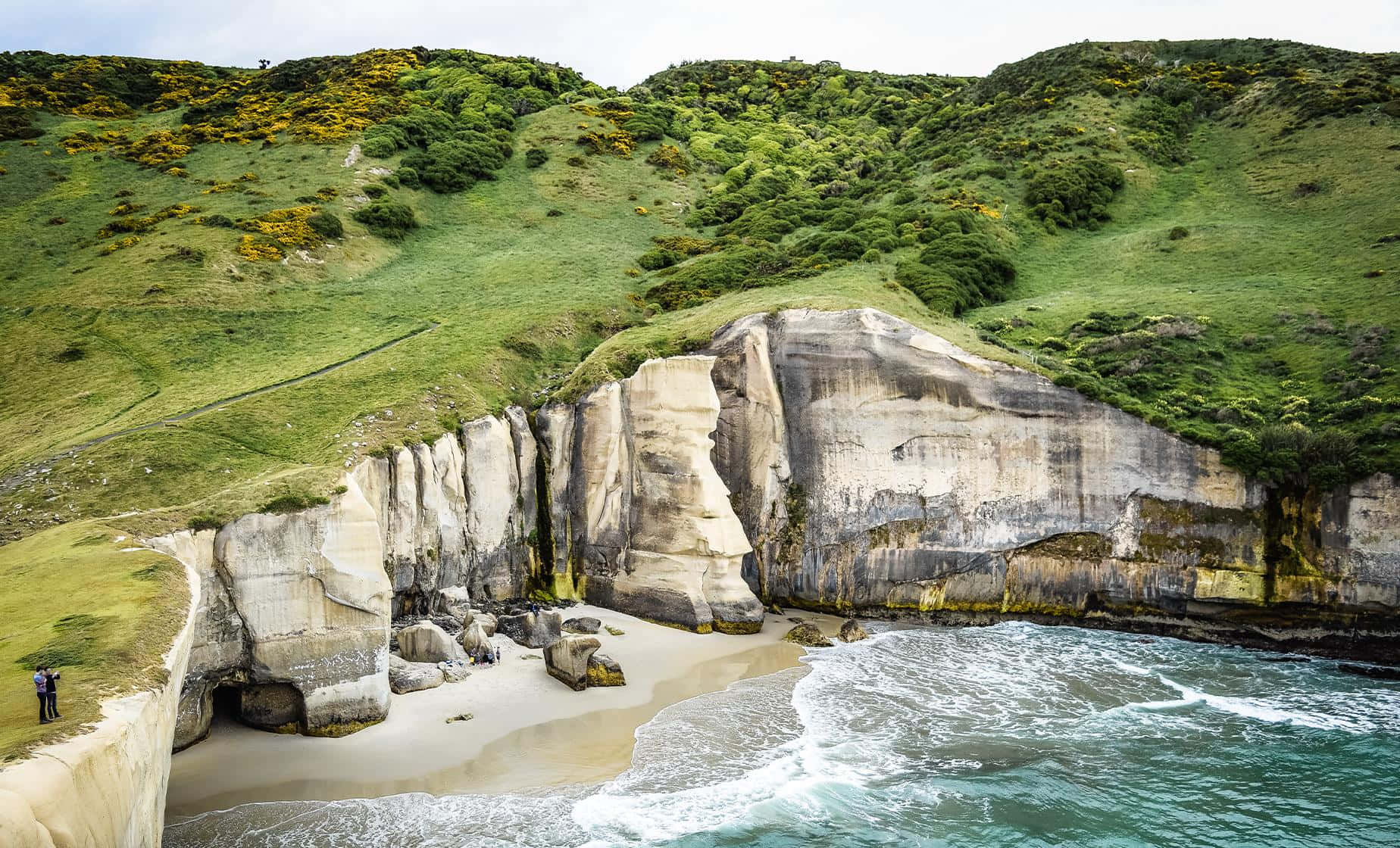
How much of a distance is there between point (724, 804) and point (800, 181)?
7022 cm

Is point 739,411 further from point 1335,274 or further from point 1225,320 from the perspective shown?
point 1335,274

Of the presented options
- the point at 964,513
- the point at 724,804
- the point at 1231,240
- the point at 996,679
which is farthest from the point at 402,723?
the point at 1231,240

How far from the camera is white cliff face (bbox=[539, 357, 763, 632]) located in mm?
34000

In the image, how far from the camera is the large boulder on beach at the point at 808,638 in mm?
32500

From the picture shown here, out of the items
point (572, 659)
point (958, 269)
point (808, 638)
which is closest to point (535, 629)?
point (572, 659)

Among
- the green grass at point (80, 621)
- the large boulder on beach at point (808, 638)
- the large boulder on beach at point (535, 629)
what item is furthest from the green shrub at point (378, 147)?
the large boulder on beach at point (808, 638)

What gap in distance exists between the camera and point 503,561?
34656 millimetres

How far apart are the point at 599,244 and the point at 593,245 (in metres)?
0.69

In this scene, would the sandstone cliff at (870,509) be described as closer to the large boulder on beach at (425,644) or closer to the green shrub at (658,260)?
the large boulder on beach at (425,644)

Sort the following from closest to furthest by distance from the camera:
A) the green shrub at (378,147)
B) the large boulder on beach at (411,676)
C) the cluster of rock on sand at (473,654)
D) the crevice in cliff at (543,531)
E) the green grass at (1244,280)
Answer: the large boulder on beach at (411,676) → the cluster of rock on sand at (473,654) → the crevice in cliff at (543,531) → the green grass at (1244,280) → the green shrub at (378,147)

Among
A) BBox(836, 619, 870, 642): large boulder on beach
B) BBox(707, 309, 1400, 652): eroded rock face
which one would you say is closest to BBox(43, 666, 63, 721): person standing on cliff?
BBox(836, 619, 870, 642): large boulder on beach

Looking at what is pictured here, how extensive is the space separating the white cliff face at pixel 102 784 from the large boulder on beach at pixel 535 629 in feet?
46.8

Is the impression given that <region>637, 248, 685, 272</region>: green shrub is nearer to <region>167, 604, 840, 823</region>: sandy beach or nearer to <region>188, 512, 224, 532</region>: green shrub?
<region>167, 604, 840, 823</region>: sandy beach

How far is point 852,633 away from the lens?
3338 centimetres
